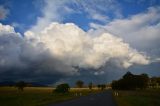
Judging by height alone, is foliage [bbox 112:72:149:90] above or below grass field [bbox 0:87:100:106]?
above

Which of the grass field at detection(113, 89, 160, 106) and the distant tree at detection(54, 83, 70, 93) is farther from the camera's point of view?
the distant tree at detection(54, 83, 70, 93)

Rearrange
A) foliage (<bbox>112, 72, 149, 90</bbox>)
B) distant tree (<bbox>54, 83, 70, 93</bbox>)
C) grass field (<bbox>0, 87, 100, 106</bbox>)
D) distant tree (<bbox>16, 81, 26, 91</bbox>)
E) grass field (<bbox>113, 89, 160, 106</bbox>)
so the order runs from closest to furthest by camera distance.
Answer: grass field (<bbox>113, 89, 160, 106</bbox>), grass field (<bbox>0, 87, 100, 106</bbox>), distant tree (<bbox>54, 83, 70, 93</bbox>), foliage (<bbox>112, 72, 149, 90</bbox>), distant tree (<bbox>16, 81, 26, 91</bbox>)

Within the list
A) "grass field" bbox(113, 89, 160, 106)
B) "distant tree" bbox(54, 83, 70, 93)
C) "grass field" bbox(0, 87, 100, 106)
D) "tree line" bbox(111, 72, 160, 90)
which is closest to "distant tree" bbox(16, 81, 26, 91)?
"distant tree" bbox(54, 83, 70, 93)

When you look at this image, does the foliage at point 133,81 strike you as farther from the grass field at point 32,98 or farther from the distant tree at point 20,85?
the distant tree at point 20,85

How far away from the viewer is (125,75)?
139500mm

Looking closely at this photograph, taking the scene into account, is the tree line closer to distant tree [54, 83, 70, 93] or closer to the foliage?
the foliage

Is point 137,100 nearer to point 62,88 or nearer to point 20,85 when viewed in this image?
point 62,88

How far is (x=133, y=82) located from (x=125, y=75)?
6991 millimetres

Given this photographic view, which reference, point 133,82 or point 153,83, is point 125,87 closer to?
point 133,82

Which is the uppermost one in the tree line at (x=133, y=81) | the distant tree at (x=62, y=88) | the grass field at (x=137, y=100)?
the tree line at (x=133, y=81)

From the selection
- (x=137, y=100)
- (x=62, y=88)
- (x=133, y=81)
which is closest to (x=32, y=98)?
(x=137, y=100)

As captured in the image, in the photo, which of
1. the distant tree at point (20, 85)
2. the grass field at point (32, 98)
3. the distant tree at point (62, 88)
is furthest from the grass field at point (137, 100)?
the distant tree at point (20, 85)

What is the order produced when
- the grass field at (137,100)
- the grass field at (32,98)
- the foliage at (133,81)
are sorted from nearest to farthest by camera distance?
the grass field at (137,100) < the grass field at (32,98) < the foliage at (133,81)

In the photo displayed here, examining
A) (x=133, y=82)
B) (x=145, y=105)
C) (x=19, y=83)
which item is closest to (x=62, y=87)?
(x=133, y=82)
